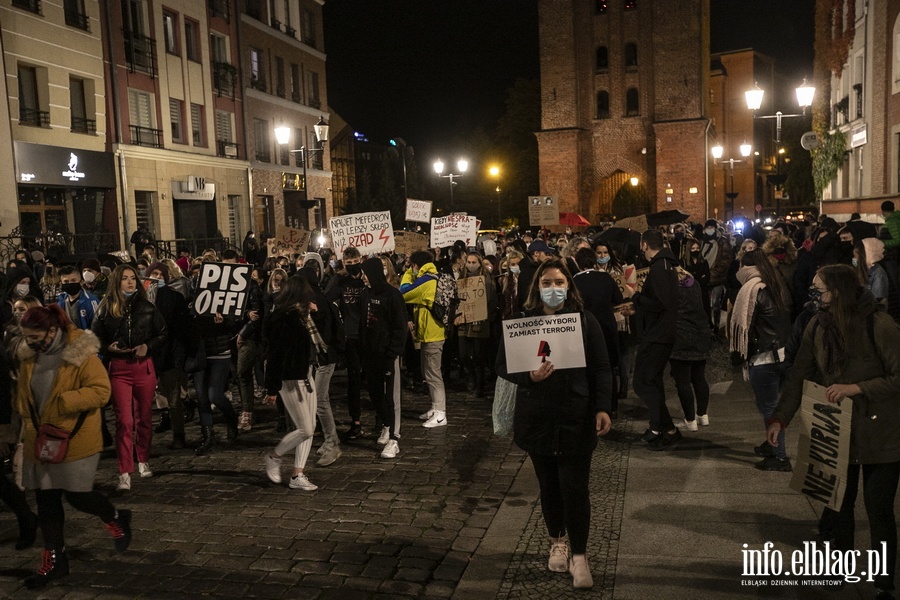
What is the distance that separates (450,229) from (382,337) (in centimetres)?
730

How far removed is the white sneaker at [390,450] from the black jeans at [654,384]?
246 cm

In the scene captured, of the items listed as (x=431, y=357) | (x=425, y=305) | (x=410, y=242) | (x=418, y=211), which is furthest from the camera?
(x=418, y=211)

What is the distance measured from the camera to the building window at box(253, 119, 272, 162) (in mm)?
36463

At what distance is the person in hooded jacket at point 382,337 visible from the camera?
8.00 metres

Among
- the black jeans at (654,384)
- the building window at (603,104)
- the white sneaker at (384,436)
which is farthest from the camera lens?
the building window at (603,104)

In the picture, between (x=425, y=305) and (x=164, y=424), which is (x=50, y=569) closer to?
(x=164, y=424)

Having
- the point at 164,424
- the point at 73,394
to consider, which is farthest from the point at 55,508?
the point at 164,424

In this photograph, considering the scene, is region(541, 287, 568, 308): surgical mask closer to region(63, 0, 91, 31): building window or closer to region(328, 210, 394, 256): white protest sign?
region(328, 210, 394, 256): white protest sign

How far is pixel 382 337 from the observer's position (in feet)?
26.2

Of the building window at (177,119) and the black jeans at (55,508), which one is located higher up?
the building window at (177,119)

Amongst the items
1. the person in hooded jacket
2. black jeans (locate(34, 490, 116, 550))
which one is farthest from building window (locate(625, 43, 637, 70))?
black jeans (locate(34, 490, 116, 550))

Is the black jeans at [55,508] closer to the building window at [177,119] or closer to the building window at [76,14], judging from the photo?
the building window at [76,14]

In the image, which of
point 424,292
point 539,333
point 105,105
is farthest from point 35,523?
point 105,105

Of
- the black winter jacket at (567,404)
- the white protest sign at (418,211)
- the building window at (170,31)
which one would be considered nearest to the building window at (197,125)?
the building window at (170,31)
